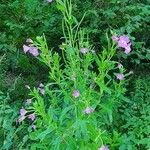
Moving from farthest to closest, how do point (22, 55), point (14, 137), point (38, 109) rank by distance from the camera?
point (22, 55), point (14, 137), point (38, 109)

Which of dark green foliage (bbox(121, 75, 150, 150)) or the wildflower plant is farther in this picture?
dark green foliage (bbox(121, 75, 150, 150))

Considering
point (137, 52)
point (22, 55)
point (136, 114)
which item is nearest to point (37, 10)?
point (22, 55)

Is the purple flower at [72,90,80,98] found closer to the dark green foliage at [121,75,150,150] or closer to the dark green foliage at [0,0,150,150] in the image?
the dark green foliage at [0,0,150,150]

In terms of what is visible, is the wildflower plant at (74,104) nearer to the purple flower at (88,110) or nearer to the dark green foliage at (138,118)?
the purple flower at (88,110)

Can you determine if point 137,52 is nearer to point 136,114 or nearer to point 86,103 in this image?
point 136,114

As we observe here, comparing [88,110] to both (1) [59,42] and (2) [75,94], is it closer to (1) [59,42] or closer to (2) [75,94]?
(2) [75,94]

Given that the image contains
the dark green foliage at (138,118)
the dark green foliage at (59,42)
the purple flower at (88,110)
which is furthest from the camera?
the dark green foliage at (59,42)

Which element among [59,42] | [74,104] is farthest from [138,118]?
[59,42]

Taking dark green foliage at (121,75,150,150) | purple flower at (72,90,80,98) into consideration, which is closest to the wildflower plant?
purple flower at (72,90,80,98)

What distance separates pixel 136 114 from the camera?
371 cm

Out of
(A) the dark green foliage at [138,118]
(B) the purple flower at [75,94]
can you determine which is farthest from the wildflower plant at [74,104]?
(A) the dark green foliage at [138,118]

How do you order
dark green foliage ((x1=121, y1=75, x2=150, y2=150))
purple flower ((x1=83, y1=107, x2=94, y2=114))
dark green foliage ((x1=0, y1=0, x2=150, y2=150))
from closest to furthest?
1. purple flower ((x1=83, y1=107, x2=94, y2=114))
2. dark green foliage ((x1=121, y1=75, x2=150, y2=150))
3. dark green foliage ((x1=0, y1=0, x2=150, y2=150))

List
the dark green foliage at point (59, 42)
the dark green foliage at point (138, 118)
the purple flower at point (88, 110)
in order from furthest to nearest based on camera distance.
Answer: the dark green foliage at point (59, 42), the dark green foliage at point (138, 118), the purple flower at point (88, 110)

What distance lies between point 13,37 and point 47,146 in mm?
1610
